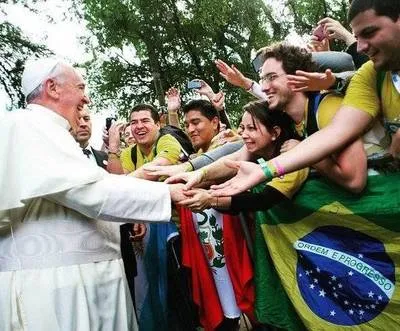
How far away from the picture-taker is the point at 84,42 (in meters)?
20.2

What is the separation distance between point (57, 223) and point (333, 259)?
63.4 inches

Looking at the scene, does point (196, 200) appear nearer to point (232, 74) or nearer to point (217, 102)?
point (232, 74)

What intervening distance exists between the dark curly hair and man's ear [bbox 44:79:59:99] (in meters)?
1.48

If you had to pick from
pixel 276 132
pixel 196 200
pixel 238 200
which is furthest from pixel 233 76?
pixel 196 200

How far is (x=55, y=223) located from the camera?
2.28m

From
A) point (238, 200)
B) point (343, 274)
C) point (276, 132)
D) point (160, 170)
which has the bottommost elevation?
point (343, 274)

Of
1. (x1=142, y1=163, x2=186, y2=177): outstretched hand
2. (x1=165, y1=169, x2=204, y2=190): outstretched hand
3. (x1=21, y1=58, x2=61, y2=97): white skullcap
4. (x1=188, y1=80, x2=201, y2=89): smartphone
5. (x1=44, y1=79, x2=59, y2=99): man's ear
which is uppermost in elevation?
(x1=188, y1=80, x2=201, y2=89): smartphone

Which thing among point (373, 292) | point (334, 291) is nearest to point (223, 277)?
point (334, 291)

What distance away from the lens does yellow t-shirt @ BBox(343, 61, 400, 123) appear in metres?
2.26

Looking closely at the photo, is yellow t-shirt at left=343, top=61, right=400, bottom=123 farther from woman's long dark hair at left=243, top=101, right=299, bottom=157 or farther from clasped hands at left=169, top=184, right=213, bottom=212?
clasped hands at left=169, top=184, right=213, bottom=212

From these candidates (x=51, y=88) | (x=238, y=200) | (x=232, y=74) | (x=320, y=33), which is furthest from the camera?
(x=232, y=74)

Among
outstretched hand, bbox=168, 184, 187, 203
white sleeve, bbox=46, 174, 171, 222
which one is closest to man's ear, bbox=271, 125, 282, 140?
outstretched hand, bbox=168, 184, 187, 203

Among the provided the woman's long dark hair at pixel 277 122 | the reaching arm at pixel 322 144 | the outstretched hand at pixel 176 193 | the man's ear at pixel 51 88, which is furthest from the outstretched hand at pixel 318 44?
the man's ear at pixel 51 88

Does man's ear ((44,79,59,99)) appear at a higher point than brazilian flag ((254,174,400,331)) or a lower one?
higher
